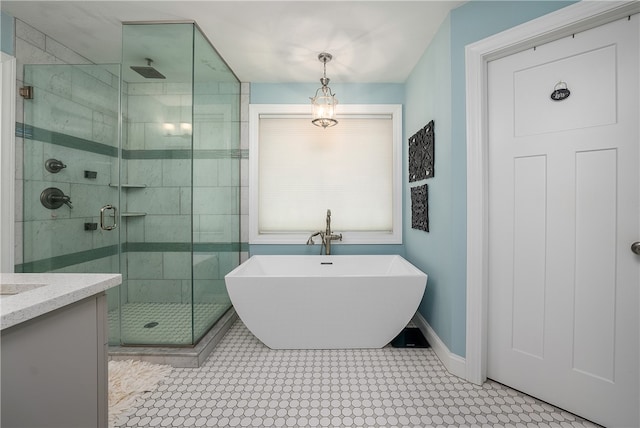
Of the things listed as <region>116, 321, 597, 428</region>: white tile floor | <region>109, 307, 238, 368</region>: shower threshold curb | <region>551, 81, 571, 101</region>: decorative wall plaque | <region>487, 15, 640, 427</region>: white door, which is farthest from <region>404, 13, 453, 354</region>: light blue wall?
<region>109, 307, 238, 368</region>: shower threshold curb

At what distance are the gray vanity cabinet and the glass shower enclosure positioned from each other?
1095mm

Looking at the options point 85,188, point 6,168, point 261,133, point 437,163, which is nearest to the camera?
point 6,168

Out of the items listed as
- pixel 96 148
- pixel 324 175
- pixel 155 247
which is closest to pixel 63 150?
pixel 96 148

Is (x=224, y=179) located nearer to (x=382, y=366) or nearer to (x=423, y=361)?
(x=382, y=366)

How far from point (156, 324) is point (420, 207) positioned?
2.29m

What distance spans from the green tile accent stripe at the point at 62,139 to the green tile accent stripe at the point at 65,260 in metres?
0.80

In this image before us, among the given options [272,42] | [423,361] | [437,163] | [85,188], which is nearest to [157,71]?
[272,42]

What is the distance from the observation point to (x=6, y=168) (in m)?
2.01

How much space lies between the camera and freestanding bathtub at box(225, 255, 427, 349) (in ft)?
6.75

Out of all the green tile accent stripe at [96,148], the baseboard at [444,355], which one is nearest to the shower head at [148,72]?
the green tile accent stripe at [96,148]

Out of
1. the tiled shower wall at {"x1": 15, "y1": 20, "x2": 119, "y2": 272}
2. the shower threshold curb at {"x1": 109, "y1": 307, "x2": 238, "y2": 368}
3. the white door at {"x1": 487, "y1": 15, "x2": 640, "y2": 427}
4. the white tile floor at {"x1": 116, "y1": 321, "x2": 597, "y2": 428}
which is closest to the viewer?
the white door at {"x1": 487, "y1": 15, "x2": 640, "y2": 427}

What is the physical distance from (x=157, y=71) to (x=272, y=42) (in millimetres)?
909

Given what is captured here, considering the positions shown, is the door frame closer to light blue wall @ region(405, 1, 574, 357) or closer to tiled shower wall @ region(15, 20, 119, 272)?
light blue wall @ region(405, 1, 574, 357)

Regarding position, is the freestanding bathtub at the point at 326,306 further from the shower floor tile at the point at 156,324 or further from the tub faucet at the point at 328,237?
the tub faucet at the point at 328,237
